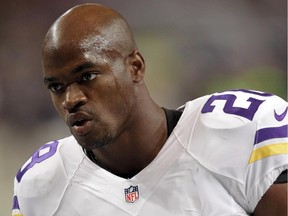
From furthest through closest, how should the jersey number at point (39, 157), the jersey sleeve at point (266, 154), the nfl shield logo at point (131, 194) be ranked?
the jersey number at point (39, 157) < the nfl shield logo at point (131, 194) < the jersey sleeve at point (266, 154)

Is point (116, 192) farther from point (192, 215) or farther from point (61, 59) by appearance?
point (61, 59)

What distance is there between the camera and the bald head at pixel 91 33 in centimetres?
119

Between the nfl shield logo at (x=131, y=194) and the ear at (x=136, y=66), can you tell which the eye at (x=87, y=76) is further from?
the nfl shield logo at (x=131, y=194)

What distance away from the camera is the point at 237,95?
1266 millimetres

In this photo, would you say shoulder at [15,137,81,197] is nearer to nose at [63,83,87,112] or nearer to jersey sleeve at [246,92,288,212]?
nose at [63,83,87,112]

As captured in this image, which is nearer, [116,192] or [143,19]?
[116,192]

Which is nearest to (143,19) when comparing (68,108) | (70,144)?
(70,144)

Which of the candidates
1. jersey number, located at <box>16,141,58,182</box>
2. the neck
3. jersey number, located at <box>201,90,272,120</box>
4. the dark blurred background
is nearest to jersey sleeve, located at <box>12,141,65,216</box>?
jersey number, located at <box>16,141,58,182</box>

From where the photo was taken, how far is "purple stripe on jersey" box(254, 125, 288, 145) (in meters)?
1.18

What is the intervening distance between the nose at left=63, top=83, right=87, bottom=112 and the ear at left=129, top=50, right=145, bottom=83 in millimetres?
140

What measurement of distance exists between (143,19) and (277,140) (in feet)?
4.33

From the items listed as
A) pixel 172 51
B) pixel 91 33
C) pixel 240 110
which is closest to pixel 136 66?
pixel 91 33

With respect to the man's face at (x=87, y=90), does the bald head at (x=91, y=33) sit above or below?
above

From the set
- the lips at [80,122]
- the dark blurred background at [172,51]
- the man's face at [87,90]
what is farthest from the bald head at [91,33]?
the dark blurred background at [172,51]
